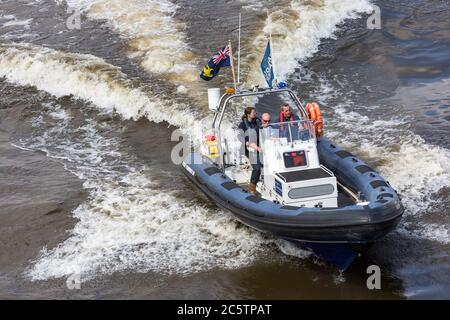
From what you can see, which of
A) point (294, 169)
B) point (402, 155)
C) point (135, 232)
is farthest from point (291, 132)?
point (402, 155)

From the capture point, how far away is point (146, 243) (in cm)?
887

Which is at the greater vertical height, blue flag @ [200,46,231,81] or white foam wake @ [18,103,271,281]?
blue flag @ [200,46,231,81]

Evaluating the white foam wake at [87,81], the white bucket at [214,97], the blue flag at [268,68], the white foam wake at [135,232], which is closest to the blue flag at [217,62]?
the white bucket at [214,97]

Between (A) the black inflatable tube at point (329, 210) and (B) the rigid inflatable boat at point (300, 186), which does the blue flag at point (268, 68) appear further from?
(A) the black inflatable tube at point (329, 210)

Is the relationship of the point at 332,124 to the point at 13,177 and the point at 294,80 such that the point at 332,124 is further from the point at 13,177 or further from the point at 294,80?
the point at 13,177

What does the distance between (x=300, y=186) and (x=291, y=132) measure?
94 cm

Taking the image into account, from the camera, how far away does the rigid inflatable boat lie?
7.29 meters

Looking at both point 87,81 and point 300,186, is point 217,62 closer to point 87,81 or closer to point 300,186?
point 300,186

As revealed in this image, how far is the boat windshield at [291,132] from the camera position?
882 cm

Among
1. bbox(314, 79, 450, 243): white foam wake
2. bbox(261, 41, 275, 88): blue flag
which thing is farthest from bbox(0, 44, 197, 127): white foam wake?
bbox(261, 41, 275, 88): blue flag

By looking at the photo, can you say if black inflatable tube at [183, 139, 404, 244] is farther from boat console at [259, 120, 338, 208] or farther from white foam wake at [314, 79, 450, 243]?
white foam wake at [314, 79, 450, 243]

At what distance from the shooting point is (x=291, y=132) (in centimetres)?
884
